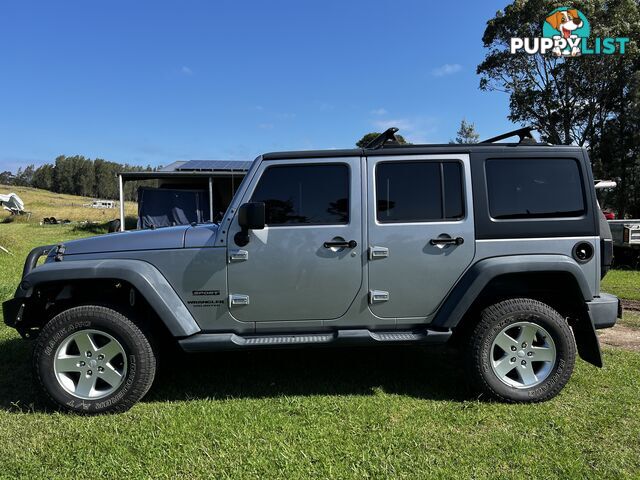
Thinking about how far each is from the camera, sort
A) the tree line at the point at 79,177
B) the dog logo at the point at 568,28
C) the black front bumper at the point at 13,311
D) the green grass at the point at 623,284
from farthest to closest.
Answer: the tree line at the point at 79,177 → the dog logo at the point at 568,28 → the green grass at the point at 623,284 → the black front bumper at the point at 13,311

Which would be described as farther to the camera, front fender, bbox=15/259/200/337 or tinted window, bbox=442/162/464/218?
tinted window, bbox=442/162/464/218

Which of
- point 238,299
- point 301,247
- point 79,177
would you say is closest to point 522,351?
point 301,247

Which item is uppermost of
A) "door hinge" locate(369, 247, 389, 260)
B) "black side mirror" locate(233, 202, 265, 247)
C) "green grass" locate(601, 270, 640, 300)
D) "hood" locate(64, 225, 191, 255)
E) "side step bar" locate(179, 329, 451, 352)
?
"black side mirror" locate(233, 202, 265, 247)

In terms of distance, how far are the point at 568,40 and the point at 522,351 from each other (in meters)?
21.8

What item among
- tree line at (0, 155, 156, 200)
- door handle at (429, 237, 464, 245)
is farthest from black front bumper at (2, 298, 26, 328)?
tree line at (0, 155, 156, 200)

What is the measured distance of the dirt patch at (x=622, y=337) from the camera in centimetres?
508

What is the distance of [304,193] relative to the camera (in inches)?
142

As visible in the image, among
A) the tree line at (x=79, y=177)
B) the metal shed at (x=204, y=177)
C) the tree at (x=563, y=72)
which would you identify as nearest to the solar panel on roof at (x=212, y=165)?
the metal shed at (x=204, y=177)

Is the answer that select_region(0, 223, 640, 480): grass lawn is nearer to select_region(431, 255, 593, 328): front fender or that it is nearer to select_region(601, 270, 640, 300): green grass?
select_region(431, 255, 593, 328): front fender

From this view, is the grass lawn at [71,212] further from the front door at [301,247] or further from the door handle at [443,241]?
the door handle at [443,241]

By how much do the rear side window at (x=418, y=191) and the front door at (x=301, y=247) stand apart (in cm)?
21

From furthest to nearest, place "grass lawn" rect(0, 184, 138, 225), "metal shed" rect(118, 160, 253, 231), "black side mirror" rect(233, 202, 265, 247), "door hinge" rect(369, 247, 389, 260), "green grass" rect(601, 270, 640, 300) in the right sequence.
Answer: "grass lawn" rect(0, 184, 138, 225), "metal shed" rect(118, 160, 253, 231), "green grass" rect(601, 270, 640, 300), "door hinge" rect(369, 247, 389, 260), "black side mirror" rect(233, 202, 265, 247)

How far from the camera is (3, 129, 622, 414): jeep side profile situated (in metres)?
3.44

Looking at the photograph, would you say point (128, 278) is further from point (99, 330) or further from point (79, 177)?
point (79, 177)
